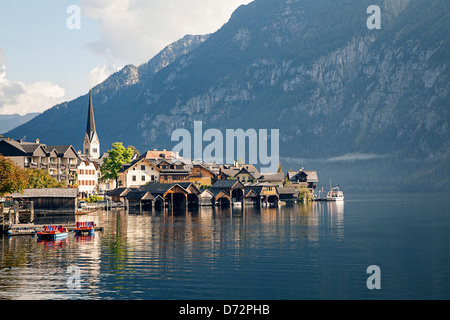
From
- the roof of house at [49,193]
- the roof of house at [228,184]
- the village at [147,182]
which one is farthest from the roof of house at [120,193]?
the roof of house at [49,193]

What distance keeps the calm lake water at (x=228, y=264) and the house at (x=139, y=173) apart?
301 ft

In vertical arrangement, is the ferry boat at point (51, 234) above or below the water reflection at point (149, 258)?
above

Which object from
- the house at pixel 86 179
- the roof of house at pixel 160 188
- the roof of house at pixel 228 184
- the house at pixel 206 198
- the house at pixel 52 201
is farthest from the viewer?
the house at pixel 86 179

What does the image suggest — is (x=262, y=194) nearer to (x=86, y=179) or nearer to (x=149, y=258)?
(x=86, y=179)

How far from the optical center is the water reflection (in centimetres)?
4544

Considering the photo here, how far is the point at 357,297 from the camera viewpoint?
43344mm

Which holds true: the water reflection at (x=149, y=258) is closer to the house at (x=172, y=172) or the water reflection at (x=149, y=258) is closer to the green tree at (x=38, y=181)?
the green tree at (x=38, y=181)

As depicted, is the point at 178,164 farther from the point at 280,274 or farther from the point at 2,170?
the point at 280,274

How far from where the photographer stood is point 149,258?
196 feet

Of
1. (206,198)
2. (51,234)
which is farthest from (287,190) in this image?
(51,234)

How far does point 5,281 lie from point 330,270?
1103 inches

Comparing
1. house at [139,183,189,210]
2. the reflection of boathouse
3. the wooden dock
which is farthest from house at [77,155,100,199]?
the wooden dock

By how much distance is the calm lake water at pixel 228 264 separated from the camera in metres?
44.7
